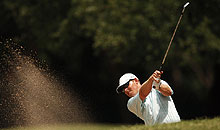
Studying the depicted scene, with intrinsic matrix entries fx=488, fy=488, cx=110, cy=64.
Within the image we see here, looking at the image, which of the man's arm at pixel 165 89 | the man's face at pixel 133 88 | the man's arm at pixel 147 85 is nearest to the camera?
the man's arm at pixel 147 85

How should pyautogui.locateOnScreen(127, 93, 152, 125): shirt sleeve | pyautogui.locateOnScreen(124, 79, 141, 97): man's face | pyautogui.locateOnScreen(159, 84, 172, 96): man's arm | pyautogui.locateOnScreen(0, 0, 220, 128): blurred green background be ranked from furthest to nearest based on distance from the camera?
1. pyautogui.locateOnScreen(0, 0, 220, 128): blurred green background
2. pyautogui.locateOnScreen(124, 79, 141, 97): man's face
3. pyautogui.locateOnScreen(127, 93, 152, 125): shirt sleeve
4. pyautogui.locateOnScreen(159, 84, 172, 96): man's arm

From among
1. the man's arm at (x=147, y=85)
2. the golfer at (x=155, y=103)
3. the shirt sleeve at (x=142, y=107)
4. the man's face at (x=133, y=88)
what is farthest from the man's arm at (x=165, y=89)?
the man's face at (x=133, y=88)

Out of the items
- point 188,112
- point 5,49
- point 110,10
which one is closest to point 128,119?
point 188,112

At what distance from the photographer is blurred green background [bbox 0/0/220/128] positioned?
18.2 metres

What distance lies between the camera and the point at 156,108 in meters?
6.60

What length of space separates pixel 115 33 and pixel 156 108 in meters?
12.6

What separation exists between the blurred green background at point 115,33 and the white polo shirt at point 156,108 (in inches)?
349

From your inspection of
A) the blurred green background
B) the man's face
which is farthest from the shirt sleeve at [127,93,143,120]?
the blurred green background

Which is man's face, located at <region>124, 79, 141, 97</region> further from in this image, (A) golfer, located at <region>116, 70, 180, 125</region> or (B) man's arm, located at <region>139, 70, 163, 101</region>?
(B) man's arm, located at <region>139, 70, 163, 101</region>

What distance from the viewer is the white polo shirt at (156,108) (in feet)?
21.6

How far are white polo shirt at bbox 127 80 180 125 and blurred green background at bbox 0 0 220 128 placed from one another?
29.1 feet

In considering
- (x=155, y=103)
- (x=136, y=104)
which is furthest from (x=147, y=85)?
(x=136, y=104)

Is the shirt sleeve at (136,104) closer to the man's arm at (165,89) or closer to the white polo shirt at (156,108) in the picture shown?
the white polo shirt at (156,108)

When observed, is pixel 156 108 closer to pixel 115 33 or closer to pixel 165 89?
pixel 165 89
